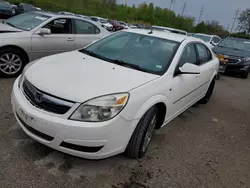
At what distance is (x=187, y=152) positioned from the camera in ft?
11.3

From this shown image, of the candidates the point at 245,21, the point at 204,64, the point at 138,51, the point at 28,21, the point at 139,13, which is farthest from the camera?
the point at 139,13

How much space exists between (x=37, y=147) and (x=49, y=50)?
10.9ft

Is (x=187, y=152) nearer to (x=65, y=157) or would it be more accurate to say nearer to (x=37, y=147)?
(x=65, y=157)

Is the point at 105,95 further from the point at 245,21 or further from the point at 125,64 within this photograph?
the point at 245,21

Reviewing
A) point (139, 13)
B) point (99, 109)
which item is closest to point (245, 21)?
point (139, 13)

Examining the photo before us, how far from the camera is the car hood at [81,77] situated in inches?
99.9

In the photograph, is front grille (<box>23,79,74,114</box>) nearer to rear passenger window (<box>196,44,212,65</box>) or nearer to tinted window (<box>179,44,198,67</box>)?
tinted window (<box>179,44,198,67</box>)

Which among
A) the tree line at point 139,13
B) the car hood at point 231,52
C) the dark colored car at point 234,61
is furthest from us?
the tree line at point 139,13

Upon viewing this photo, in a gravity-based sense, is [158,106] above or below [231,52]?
above

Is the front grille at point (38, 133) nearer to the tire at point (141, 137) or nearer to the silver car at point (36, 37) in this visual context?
the tire at point (141, 137)

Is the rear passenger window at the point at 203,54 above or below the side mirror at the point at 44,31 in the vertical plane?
above

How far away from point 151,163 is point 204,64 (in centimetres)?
242

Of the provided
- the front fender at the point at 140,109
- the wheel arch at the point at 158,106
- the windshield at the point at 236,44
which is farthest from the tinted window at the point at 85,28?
the windshield at the point at 236,44

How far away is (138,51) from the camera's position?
366cm
